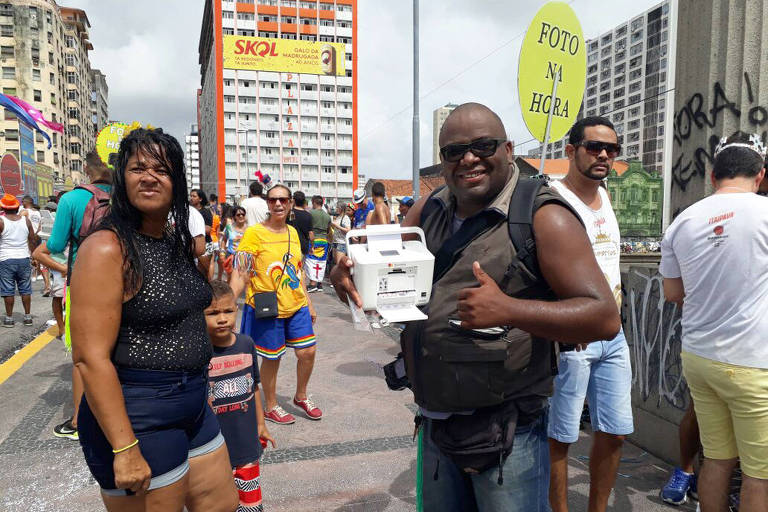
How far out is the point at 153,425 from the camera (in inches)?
71.1

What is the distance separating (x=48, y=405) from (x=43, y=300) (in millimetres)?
7026

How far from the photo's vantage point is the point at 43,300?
34.5 ft

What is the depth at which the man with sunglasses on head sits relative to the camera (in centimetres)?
142

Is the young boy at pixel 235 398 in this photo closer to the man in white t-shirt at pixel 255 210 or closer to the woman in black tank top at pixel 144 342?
the woman in black tank top at pixel 144 342

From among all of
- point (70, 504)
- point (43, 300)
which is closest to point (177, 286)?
point (70, 504)

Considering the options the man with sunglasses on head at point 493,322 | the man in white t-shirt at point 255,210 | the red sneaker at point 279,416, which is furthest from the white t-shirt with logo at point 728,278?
the man in white t-shirt at point 255,210

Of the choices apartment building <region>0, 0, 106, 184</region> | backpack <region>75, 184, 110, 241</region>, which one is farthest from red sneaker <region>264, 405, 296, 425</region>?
apartment building <region>0, 0, 106, 184</region>

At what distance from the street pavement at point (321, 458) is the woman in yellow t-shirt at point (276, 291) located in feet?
1.20

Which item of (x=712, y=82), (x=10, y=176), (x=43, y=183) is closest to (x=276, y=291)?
(x=712, y=82)

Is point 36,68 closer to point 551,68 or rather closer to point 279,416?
point 279,416

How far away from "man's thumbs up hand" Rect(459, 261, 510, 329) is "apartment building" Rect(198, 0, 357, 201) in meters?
84.5

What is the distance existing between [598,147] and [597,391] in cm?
128

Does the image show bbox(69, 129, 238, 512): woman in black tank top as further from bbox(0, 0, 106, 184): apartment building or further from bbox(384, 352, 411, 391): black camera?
bbox(0, 0, 106, 184): apartment building

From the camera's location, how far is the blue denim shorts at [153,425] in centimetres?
177
